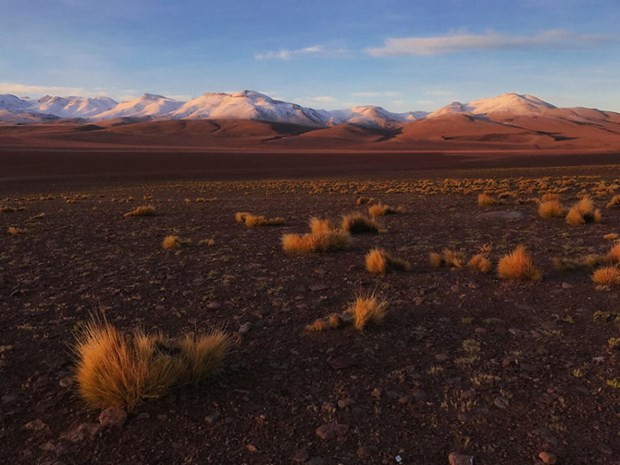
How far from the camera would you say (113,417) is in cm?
379

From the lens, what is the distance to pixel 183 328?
5805mm

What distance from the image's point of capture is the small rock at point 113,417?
374cm

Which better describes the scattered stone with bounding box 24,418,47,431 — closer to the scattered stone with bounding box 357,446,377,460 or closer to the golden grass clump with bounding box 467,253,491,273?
the scattered stone with bounding box 357,446,377,460

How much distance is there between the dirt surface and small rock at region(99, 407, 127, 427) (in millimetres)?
73

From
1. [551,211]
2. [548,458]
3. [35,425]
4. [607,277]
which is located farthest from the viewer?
[551,211]

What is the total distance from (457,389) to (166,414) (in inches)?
96.0

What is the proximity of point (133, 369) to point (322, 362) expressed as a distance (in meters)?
1.80

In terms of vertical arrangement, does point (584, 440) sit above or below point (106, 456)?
above

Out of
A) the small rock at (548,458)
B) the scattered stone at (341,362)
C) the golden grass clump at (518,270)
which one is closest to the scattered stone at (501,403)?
the small rock at (548,458)

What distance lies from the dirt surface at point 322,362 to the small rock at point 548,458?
72 millimetres

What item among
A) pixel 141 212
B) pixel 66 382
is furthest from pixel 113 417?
pixel 141 212

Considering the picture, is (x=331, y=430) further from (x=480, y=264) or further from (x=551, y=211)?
(x=551, y=211)

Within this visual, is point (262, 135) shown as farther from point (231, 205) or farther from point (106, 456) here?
point (106, 456)

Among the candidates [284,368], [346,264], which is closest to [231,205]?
[346,264]
